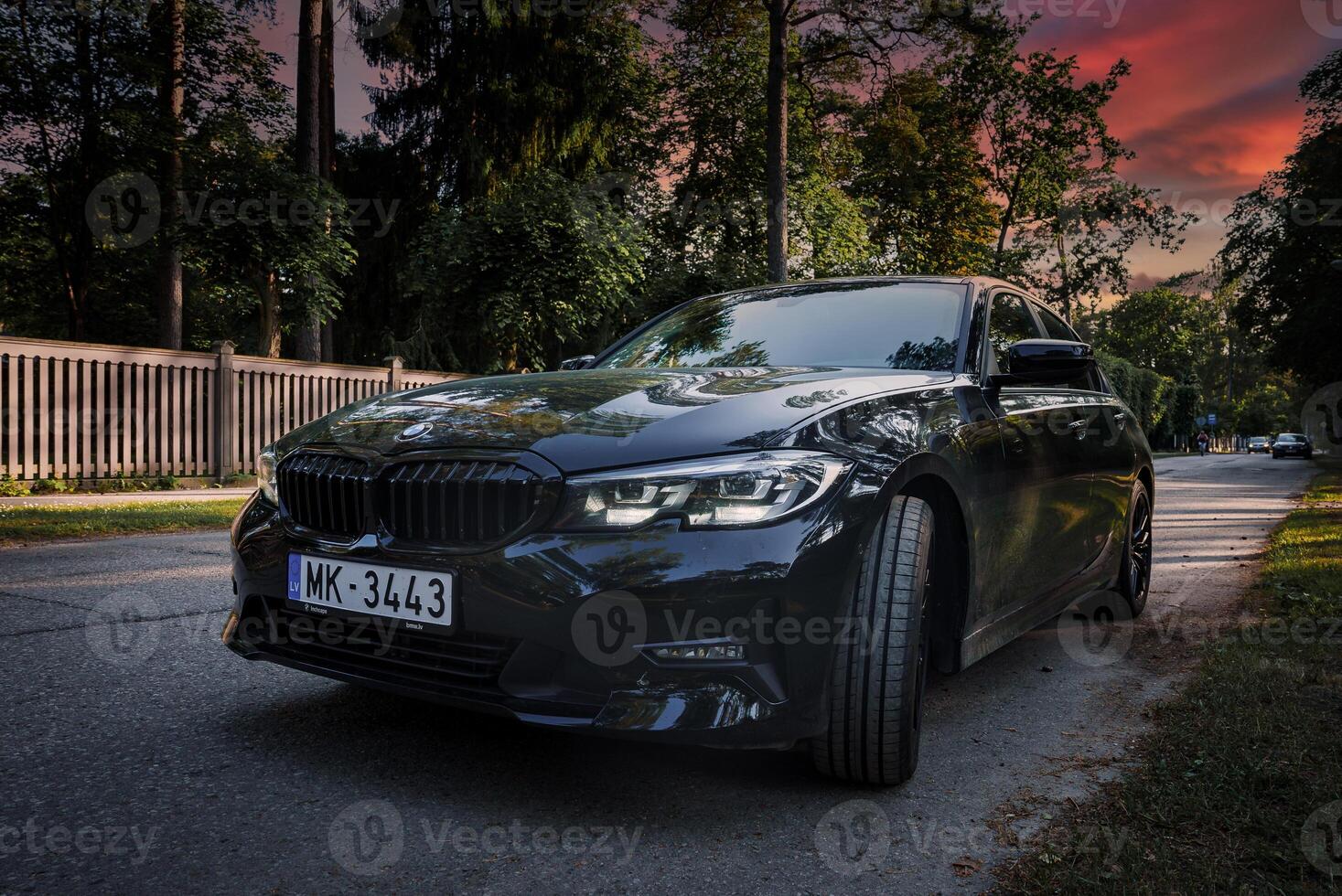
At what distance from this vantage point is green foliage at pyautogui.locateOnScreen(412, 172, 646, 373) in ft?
63.1

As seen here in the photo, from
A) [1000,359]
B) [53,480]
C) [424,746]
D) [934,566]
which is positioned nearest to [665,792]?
[424,746]

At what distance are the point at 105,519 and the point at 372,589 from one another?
6.80 m

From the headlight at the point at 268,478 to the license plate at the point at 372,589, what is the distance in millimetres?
304

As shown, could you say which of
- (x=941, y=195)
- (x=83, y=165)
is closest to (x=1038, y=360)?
(x=83, y=165)

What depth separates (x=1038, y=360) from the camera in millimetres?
3188

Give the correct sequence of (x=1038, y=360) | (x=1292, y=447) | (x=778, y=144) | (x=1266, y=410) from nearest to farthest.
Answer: (x=1038, y=360) → (x=778, y=144) → (x=1292, y=447) → (x=1266, y=410)

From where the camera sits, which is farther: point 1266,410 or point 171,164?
point 1266,410

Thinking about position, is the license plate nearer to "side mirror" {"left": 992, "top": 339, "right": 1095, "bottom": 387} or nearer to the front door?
the front door

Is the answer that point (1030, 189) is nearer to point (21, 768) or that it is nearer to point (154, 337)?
point (154, 337)

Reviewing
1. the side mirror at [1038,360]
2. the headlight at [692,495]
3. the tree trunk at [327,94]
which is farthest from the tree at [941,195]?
the headlight at [692,495]

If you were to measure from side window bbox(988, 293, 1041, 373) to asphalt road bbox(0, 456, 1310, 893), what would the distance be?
120 cm

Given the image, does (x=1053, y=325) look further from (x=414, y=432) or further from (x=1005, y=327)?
(x=414, y=432)

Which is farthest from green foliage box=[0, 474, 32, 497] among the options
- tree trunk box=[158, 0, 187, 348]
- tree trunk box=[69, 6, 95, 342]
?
tree trunk box=[69, 6, 95, 342]

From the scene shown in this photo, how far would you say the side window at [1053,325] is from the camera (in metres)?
4.34
